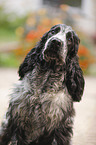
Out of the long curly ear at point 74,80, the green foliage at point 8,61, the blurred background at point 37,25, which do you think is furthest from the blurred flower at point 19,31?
the long curly ear at point 74,80

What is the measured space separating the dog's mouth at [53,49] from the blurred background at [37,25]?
7024mm

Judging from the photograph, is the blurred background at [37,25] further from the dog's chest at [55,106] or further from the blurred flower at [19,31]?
the dog's chest at [55,106]

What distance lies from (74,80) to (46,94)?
36cm

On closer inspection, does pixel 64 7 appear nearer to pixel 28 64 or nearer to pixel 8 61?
pixel 8 61

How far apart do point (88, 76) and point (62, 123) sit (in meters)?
8.71

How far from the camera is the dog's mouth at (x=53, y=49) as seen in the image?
277 cm

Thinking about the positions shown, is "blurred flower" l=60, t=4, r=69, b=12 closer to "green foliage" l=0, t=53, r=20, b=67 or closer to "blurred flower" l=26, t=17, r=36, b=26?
"blurred flower" l=26, t=17, r=36, b=26

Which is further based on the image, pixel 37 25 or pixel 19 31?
pixel 19 31

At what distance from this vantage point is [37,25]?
12.7 metres

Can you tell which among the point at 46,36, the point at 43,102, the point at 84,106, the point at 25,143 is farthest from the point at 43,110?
the point at 84,106

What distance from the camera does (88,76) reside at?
1165cm

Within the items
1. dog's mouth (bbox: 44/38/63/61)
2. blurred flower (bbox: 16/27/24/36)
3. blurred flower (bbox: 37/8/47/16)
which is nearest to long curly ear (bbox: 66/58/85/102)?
dog's mouth (bbox: 44/38/63/61)

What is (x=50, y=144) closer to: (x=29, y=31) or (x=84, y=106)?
(x=84, y=106)

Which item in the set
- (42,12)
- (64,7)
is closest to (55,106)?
(42,12)
